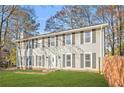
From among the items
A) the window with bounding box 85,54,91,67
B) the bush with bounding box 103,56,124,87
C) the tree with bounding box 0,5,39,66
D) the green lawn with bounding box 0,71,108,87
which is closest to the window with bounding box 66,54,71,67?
the green lawn with bounding box 0,71,108,87

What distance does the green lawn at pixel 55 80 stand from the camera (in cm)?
1059

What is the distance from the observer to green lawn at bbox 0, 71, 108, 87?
10.6 metres

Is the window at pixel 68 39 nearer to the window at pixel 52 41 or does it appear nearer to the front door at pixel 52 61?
the window at pixel 52 41

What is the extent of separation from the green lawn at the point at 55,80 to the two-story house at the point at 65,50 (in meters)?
0.25

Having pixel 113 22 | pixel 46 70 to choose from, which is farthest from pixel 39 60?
pixel 113 22

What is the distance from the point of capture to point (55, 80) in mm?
10703

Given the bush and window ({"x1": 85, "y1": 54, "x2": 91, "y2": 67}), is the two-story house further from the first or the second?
the bush

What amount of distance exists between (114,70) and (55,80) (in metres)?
1.51

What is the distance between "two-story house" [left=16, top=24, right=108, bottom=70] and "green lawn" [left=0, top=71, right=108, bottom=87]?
0.25 meters

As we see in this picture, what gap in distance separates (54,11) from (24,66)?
5.60 feet

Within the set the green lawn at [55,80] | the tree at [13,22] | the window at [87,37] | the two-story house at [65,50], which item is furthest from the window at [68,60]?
the tree at [13,22]

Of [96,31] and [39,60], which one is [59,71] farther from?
[96,31]

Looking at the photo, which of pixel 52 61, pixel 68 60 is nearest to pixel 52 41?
pixel 52 61

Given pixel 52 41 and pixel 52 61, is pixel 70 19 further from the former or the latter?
pixel 52 61
